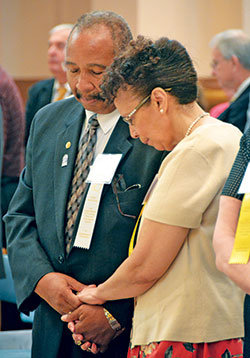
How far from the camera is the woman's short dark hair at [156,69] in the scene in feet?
6.29

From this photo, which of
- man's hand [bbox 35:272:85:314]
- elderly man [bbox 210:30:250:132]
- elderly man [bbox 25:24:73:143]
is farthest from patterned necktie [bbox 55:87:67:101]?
man's hand [bbox 35:272:85:314]

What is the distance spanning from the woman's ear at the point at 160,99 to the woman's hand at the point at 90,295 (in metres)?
0.62

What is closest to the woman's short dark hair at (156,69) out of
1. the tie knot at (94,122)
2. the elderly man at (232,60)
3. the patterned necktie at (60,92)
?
the tie knot at (94,122)

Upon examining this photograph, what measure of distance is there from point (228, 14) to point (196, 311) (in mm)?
5581

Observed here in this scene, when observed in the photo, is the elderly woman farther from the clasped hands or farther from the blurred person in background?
the blurred person in background

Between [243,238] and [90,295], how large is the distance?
72 cm

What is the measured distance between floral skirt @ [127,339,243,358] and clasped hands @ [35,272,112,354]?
0.31m

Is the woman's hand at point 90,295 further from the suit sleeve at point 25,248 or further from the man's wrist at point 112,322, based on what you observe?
the suit sleeve at point 25,248

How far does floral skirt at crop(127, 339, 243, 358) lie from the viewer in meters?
1.80

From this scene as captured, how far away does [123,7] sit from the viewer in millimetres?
6297

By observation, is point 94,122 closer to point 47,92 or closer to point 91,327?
point 91,327

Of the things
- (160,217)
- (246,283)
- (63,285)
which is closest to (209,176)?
(160,217)

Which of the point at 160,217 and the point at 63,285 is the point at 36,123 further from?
the point at 160,217

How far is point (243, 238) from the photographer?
1.55m
